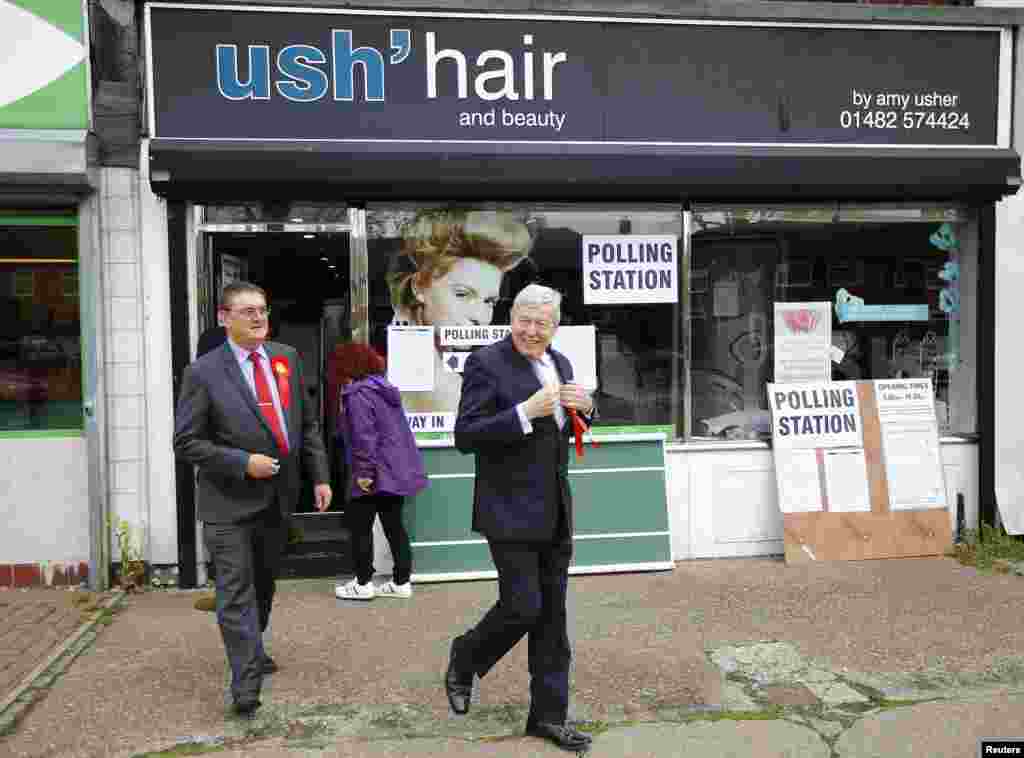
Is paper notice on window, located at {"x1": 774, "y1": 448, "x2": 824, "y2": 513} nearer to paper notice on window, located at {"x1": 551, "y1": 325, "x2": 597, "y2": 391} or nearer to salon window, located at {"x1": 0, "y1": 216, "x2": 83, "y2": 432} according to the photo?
paper notice on window, located at {"x1": 551, "y1": 325, "x2": 597, "y2": 391}

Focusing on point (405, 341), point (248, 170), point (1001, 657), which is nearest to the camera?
point (1001, 657)

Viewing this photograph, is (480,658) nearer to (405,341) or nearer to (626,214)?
(405,341)

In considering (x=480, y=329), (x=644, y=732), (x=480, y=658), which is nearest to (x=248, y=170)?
(x=480, y=329)

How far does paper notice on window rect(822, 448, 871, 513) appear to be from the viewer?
6664mm

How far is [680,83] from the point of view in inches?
259

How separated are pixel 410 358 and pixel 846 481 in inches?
129

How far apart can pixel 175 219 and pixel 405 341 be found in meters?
1.74

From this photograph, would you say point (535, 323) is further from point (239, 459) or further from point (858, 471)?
point (858, 471)

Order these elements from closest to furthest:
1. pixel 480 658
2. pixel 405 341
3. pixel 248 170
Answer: pixel 480 658
pixel 248 170
pixel 405 341

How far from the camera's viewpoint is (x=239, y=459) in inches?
155

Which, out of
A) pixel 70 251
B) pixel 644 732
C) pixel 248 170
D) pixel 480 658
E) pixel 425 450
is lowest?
pixel 644 732

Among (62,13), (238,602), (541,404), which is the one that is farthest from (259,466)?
(62,13)

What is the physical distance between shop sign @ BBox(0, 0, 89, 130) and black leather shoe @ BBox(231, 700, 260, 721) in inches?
160

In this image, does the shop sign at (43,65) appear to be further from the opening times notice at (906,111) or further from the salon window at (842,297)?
the opening times notice at (906,111)
